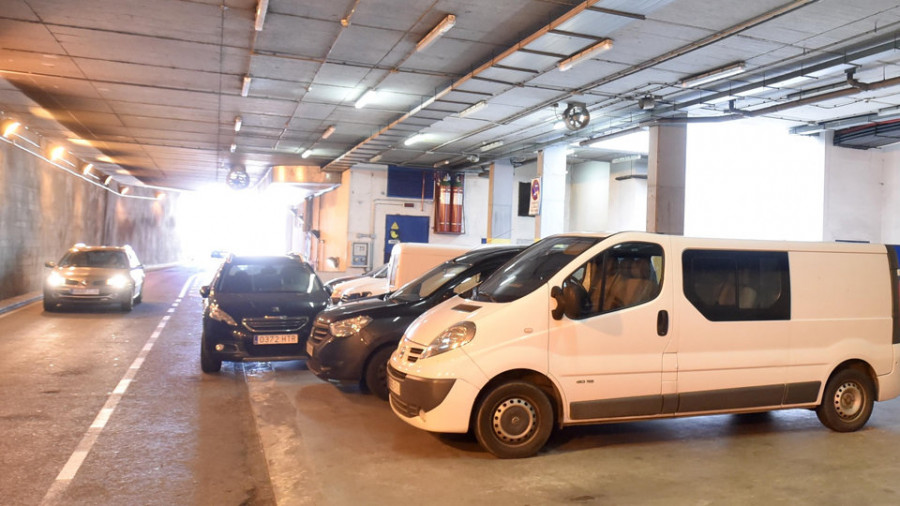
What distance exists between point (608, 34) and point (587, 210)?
18.2 metres

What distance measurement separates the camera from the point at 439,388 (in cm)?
588

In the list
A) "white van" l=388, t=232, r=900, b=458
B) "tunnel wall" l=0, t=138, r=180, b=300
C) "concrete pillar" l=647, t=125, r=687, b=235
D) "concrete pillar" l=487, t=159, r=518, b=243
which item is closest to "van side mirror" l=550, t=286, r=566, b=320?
"white van" l=388, t=232, r=900, b=458

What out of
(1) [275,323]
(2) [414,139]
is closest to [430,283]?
(1) [275,323]

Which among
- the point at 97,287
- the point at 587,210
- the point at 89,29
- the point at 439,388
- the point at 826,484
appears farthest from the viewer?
the point at 587,210

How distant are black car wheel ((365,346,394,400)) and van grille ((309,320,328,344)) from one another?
2.15 ft

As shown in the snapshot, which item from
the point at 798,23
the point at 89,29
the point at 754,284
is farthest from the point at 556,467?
the point at 89,29

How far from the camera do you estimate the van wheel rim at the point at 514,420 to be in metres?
6.00

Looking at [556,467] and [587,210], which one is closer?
[556,467]

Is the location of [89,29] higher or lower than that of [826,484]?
higher

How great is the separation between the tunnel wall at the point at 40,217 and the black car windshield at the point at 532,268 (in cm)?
1599

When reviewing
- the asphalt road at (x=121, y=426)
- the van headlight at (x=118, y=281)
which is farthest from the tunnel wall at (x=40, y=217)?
the asphalt road at (x=121, y=426)

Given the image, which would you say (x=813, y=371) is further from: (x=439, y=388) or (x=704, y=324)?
(x=439, y=388)

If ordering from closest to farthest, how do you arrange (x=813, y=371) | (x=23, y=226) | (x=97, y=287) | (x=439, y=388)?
1. (x=439, y=388)
2. (x=813, y=371)
3. (x=97, y=287)
4. (x=23, y=226)

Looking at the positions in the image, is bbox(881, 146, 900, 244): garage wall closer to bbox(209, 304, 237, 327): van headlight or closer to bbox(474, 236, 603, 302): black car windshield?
bbox(474, 236, 603, 302): black car windshield
